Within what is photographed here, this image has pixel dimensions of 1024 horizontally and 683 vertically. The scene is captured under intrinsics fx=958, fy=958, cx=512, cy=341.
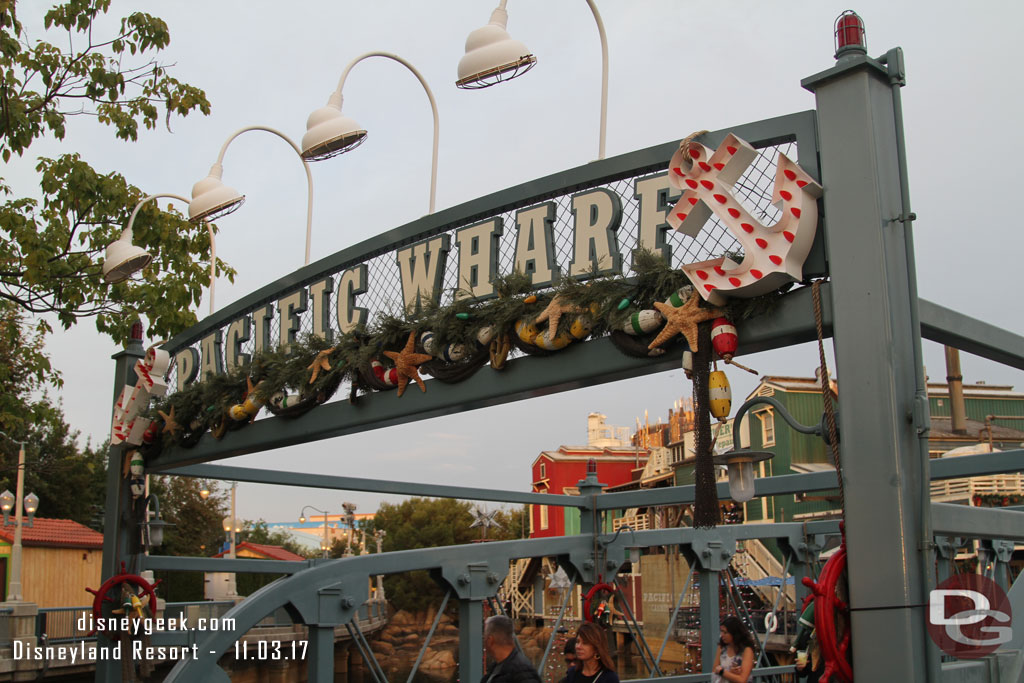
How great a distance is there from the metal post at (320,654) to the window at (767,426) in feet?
85.7

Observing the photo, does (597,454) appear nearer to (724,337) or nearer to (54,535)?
(54,535)

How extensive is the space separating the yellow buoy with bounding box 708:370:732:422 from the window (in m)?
26.9

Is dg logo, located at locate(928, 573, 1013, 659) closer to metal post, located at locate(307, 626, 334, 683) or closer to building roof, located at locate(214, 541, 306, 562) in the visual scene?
metal post, located at locate(307, 626, 334, 683)

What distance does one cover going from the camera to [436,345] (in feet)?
21.1

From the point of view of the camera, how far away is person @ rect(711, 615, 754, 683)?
6.39m

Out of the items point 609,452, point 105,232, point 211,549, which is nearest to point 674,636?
point 609,452

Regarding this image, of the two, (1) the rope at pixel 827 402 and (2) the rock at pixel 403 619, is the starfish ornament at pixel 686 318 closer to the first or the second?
(1) the rope at pixel 827 402

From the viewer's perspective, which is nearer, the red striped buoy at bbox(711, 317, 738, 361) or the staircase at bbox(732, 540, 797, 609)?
the red striped buoy at bbox(711, 317, 738, 361)

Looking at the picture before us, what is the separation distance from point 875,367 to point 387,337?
3.55 metres

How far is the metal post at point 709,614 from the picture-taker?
9.20m

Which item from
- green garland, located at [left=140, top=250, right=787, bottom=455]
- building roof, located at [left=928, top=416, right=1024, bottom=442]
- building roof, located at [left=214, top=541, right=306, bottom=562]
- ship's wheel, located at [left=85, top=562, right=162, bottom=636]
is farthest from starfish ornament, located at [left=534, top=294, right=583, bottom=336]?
building roof, located at [left=214, top=541, right=306, bottom=562]

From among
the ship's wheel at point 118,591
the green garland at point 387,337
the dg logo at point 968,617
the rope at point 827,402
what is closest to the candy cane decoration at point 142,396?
the green garland at point 387,337

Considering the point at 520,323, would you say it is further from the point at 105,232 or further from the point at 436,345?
the point at 105,232

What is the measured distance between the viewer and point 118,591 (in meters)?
9.62
